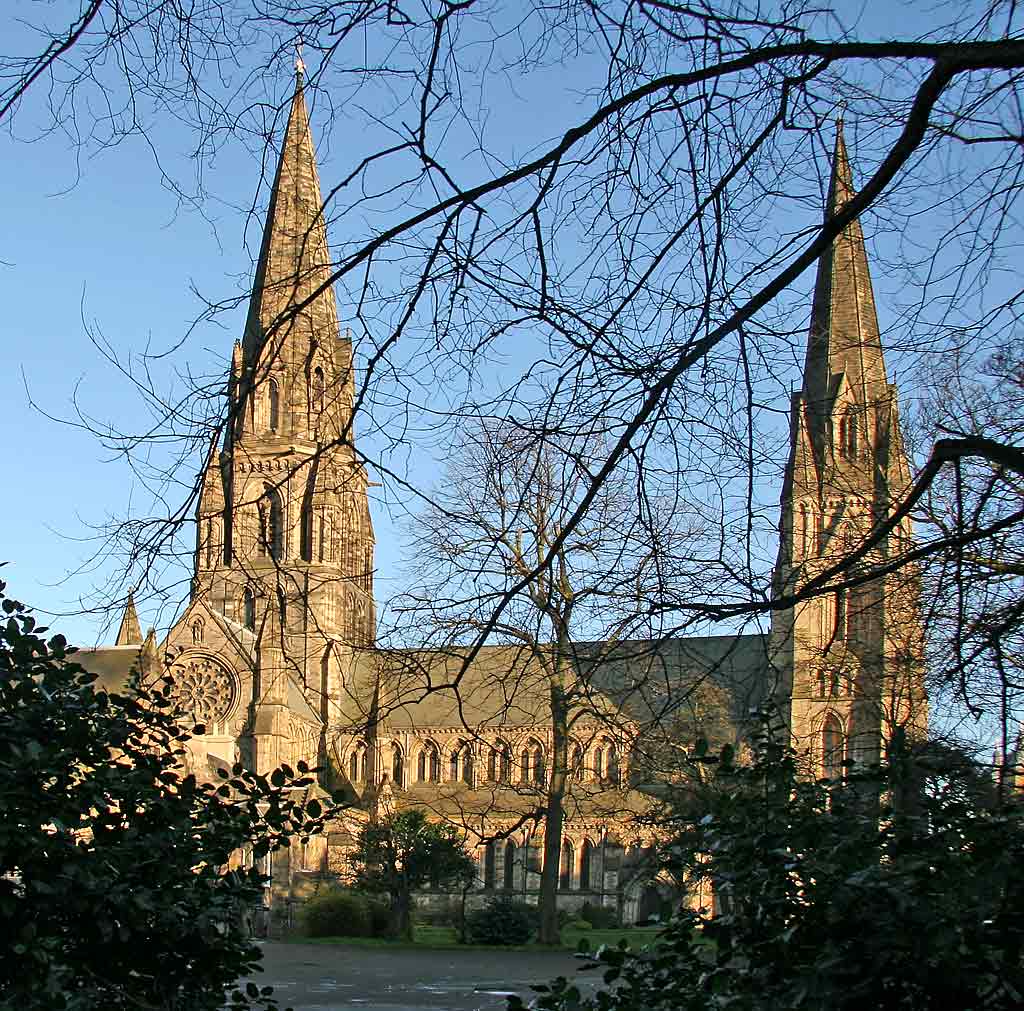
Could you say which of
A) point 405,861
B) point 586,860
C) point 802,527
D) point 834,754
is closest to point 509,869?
point 586,860

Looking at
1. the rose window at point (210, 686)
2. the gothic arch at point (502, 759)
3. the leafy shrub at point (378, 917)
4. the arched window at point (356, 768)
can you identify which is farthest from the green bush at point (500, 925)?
the arched window at point (356, 768)

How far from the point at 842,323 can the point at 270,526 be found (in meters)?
2.62

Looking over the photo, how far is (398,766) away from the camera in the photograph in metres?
68.1

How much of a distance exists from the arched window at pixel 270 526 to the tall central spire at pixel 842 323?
6.41 feet

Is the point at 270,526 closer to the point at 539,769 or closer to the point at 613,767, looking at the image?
the point at 539,769

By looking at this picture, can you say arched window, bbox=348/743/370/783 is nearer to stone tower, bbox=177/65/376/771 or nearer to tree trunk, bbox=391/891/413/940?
tree trunk, bbox=391/891/413/940

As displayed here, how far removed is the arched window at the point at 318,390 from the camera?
4.86 metres

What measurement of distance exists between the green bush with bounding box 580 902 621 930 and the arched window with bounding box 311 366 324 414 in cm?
5019

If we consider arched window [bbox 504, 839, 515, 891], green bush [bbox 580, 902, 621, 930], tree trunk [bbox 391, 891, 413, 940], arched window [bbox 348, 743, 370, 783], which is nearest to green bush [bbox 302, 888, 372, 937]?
tree trunk [bbox 391, 891, 413, 940]

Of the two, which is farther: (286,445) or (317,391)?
(317,391)

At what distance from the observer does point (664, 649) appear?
A: 17.1 feet

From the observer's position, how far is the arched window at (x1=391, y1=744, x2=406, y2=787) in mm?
67500

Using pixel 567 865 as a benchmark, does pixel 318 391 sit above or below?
above

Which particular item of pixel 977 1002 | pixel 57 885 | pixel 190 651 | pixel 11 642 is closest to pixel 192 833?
pixel 57 885
